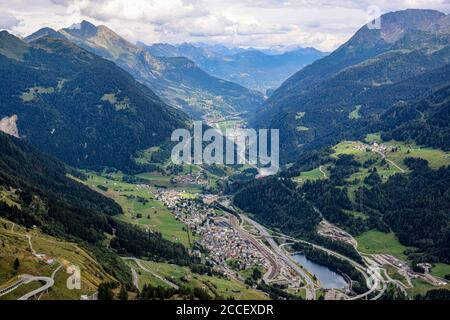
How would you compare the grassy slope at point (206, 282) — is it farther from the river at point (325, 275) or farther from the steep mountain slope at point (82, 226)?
the river at point (325, 275)

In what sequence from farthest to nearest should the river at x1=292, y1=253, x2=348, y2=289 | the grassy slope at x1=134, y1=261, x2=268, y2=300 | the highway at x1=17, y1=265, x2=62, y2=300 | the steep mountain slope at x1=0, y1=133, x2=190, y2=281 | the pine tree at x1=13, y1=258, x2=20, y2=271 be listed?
the river at x1=292, y1=253, x2=348, y2=289, the steep mountain slope at x1=0, y1=133, x2=190, y2=281, the grassy slope at x1=134, y1=261, x2=268, y2=300, the pine tree at x1=13, y1=258, x2=20, y2=271, the highway at x1=17, y1=265, x2=62, y2=300

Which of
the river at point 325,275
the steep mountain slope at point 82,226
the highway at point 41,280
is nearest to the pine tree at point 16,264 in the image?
the highway at point 41,280

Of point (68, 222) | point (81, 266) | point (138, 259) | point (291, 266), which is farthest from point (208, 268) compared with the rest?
point (81, 266)

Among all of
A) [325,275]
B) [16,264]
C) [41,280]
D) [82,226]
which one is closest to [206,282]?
[82,226]

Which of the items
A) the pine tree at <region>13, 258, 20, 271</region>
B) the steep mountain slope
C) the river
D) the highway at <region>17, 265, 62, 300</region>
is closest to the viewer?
the highway at <region>17, 265, 62, 300</region>

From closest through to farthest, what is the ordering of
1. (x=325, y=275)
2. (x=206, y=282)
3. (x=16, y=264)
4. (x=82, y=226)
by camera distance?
(x=16, y=264)
(x=206, y=282)
(x=82, y=226)
(x=325, y=275)

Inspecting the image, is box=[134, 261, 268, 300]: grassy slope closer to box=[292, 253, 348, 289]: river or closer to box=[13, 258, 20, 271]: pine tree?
box=[292, 253, 348, 289]: river

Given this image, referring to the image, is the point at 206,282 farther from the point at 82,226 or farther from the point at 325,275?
the point at 325,275

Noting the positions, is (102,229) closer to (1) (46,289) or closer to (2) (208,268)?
(2) (208,268)

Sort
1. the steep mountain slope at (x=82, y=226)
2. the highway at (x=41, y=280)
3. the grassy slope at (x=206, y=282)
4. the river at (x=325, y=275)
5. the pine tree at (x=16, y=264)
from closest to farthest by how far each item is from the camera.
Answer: the highway at (x=41, y=280) < the pine tree at (x=16, y=264) < the grassy slope at (x=206, y=282) < the steep mountain slope at (x=82, y=226) < the river at (x=325, y=275)

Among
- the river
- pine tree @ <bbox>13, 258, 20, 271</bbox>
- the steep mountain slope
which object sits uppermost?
pine tree @ <bbox>13, 258, 20, 271</bbox>

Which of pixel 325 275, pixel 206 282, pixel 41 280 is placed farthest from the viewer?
pixel 325 275

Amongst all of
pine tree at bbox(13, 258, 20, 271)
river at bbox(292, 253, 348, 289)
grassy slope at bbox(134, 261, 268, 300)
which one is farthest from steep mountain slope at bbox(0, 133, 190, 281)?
river at bbox(292, 253, 348, 289)
